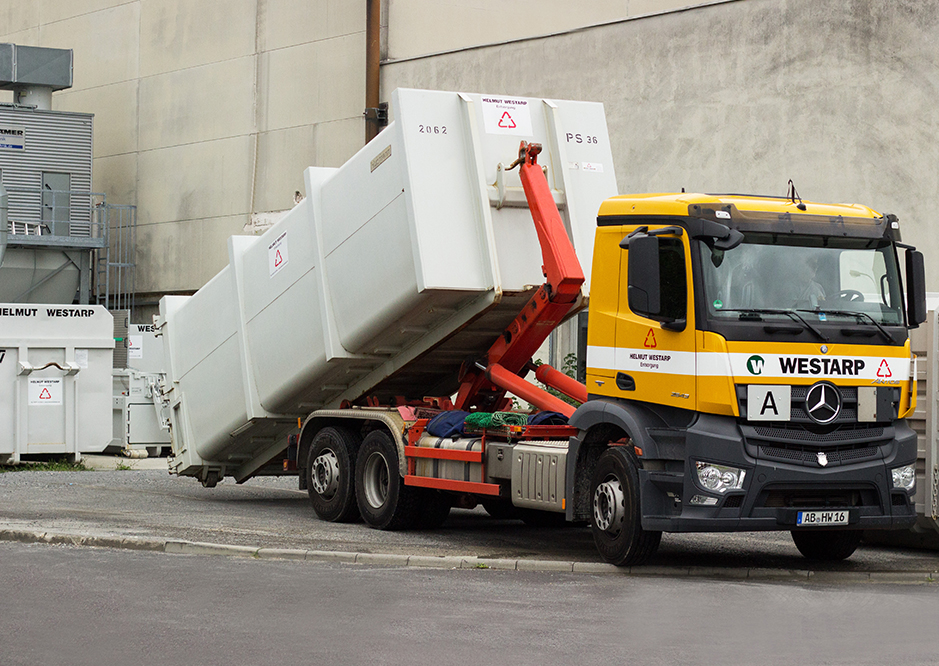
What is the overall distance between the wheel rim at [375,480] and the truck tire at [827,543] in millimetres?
4100

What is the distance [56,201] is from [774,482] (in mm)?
23802

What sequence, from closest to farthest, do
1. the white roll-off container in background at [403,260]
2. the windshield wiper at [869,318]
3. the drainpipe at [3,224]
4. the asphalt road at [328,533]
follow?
the windshield wiper at [869,318], the asphalt road at [328,533], the white roll-off container in background at [403,260], the drainpipe at [3,224]

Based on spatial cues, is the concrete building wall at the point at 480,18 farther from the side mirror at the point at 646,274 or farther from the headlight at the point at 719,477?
the headlight at the point at 719,477

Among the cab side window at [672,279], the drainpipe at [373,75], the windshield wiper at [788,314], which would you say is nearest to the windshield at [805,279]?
the windshield wiper at [788,314]

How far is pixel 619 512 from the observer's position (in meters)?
11.0

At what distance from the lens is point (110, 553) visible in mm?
11680

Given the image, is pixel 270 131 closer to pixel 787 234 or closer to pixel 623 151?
pixel 623 151

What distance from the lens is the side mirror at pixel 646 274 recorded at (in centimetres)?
1060

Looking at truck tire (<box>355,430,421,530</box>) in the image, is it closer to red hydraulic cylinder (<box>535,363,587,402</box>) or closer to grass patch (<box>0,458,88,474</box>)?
red hydraulic cylinder (<box>535,363,587,402</box>)

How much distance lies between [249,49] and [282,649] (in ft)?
71.8

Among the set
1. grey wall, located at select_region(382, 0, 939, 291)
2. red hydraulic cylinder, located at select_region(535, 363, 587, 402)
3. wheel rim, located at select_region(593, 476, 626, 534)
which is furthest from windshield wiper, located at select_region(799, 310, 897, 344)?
grey wall, located at select_region(382, 0, 939, 291)

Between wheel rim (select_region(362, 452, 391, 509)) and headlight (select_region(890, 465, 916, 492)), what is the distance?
5.14 meters

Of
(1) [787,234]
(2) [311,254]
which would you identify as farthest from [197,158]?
(1) [787,234]

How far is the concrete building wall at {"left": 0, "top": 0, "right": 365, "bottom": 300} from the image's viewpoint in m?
26.4
